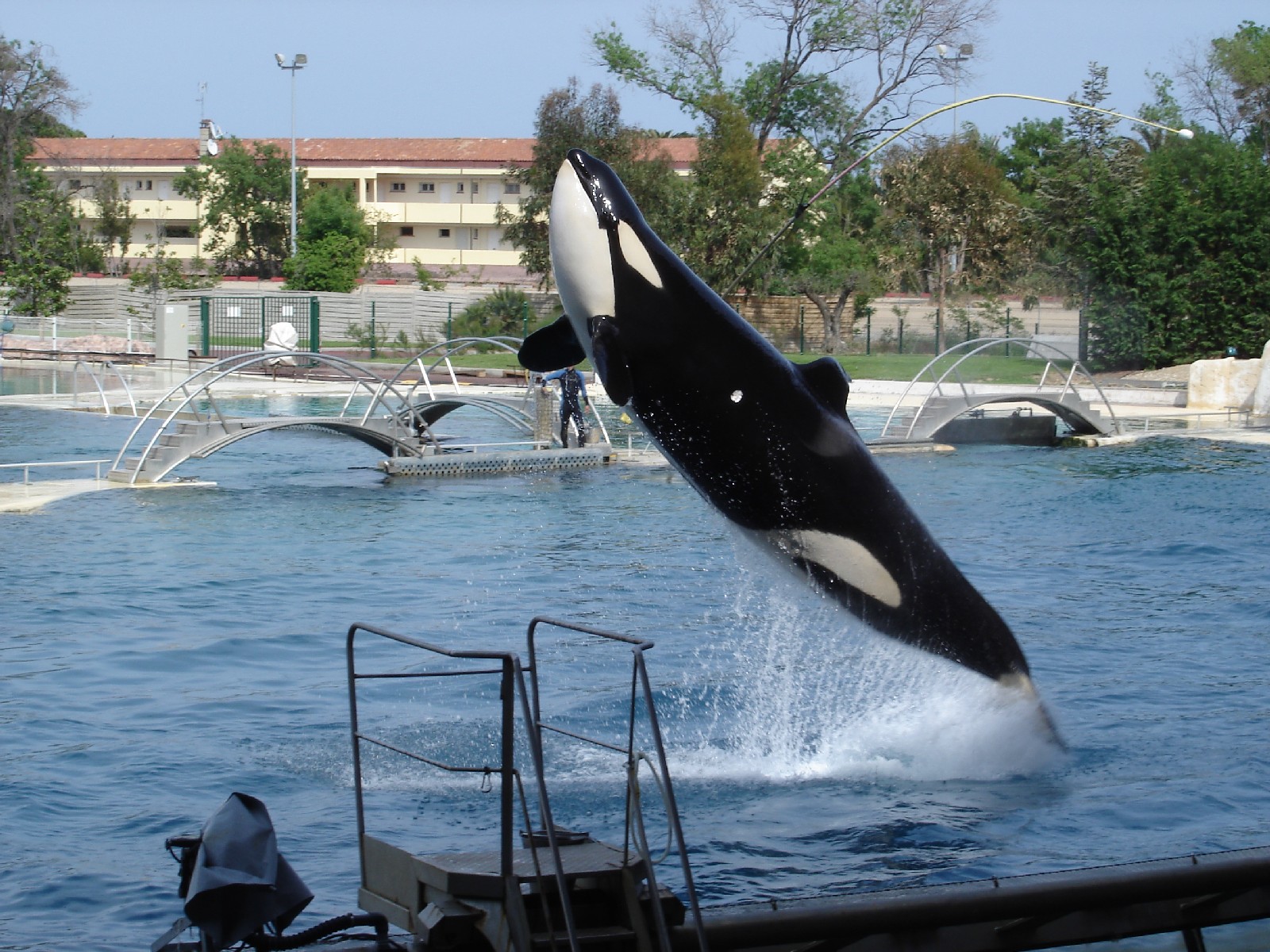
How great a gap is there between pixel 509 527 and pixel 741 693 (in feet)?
→ 23.3

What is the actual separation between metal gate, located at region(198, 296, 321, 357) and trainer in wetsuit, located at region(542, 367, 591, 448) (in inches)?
909

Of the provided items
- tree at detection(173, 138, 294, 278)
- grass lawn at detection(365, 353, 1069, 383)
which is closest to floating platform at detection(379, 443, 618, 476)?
grass lawn at detection(365, 353, 1069, 383)

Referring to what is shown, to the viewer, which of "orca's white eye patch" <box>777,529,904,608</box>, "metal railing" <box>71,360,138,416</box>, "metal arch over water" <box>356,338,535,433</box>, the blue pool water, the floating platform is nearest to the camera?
"orca's white eye patch" <box>777,529,904,608</box>

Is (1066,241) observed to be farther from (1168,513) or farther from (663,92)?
(1168,513)

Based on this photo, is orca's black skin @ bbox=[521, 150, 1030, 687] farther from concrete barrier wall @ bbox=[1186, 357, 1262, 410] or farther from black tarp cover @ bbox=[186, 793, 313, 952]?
concrete barrier wall @ bbox=[1186, 357, 1262, 410]

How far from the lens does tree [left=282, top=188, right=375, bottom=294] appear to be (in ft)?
180

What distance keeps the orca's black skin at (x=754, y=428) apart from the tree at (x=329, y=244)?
49331 mm

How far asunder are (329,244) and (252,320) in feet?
35.3

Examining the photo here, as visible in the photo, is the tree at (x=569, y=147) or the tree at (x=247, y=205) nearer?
the tree at (x=569, y=147)

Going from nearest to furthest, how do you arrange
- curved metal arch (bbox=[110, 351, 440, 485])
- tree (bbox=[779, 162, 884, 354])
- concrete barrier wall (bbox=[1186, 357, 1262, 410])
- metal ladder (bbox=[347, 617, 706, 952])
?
metal ladder (bbox=[347, 617, 706, 952]) → curved metal arch (bbox=[110, 351, 440, 485]) → concrete barrier wall (bbox=[1186, 357, 1262, 410]) → tree (bbox=[779, 162, 884, 354])

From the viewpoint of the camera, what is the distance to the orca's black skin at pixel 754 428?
6605 millimetres

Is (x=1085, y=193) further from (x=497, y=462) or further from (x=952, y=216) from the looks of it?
(x=497, y=462)

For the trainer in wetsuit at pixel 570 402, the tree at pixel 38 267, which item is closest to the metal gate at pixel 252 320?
the tree at pixel 38 267

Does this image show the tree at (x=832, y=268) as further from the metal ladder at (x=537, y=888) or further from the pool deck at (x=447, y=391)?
the metal ladder at (x=537, y=888)
